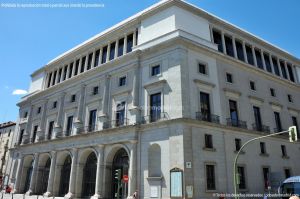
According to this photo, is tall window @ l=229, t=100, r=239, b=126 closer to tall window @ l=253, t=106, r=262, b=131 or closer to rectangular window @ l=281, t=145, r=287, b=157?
tall window @ l=253, t=106, r=262, b=131

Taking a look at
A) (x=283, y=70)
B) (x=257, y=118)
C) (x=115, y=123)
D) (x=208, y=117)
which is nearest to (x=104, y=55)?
(x=115, y=123)

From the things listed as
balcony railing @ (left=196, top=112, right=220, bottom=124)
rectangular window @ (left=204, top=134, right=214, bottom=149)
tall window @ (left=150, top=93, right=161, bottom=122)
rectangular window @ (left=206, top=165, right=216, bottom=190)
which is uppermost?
tall window @ (left=150, top=93, right=161, bottom=122)

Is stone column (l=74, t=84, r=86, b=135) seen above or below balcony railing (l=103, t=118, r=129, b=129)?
above

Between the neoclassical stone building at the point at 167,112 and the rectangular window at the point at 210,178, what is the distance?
0.29ft

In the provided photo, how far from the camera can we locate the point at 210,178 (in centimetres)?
2331

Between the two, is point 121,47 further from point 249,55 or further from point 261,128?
point 261,128

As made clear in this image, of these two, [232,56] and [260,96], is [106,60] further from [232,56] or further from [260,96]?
[260,96]

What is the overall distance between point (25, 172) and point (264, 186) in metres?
33.4

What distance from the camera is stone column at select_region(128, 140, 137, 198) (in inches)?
953

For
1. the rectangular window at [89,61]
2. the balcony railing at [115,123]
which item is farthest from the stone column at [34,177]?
the balcony railing at [115,123]

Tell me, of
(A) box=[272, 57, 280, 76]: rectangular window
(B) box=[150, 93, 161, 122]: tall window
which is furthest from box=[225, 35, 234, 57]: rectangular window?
(B) box=[150, 93, 161, 122]: tall window

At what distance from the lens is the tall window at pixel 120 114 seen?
2838cm

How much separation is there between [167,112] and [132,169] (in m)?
6.22

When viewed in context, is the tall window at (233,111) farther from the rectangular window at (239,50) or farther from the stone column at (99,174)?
the stone column at (99,174)
